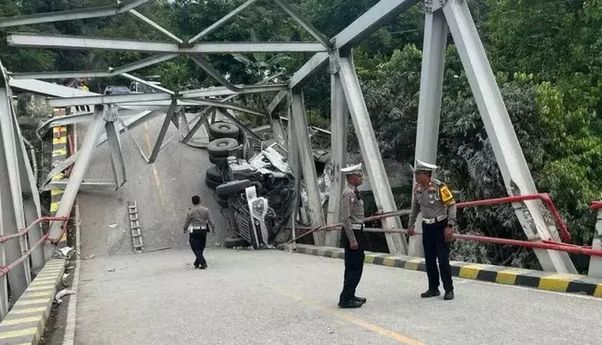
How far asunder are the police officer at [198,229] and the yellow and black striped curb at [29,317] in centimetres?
315

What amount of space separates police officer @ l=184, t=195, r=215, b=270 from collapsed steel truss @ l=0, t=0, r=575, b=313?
3.21 metres

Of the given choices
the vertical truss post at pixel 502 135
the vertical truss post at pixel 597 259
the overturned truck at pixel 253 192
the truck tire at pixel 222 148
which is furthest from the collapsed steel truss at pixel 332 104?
the truck tire at pixel 222 148

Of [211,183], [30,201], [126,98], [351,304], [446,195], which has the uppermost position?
[126,98]

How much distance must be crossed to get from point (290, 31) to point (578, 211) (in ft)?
89.9

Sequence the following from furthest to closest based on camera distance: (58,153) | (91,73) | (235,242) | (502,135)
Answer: (58,153) < (235,242) < (91,73) < (502,135)

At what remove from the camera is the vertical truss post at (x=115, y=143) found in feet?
58.6

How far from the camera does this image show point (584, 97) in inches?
570

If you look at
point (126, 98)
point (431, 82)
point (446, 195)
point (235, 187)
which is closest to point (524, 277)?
point (446, 195)

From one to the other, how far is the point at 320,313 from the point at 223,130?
16.7 m

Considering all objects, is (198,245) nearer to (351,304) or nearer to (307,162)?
(307,162)

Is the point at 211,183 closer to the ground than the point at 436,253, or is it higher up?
higher up

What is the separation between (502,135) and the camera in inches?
326

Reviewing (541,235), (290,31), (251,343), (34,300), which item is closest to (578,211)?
(541,235)

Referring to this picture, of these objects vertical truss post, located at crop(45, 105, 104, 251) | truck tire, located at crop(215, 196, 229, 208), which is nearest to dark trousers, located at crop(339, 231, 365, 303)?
vertical truss post, located at crop(45, 105, 104, 251)
